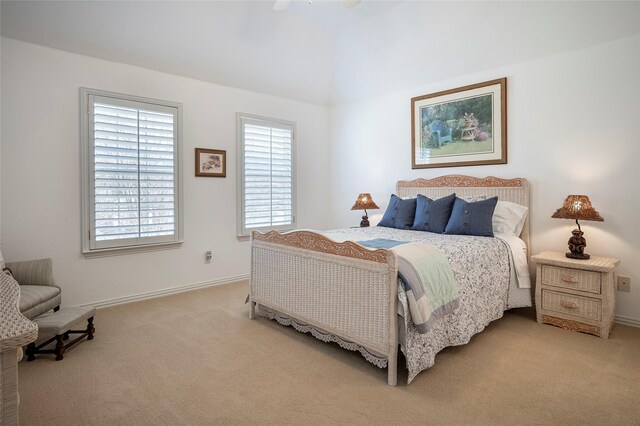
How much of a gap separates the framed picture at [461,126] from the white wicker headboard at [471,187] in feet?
0.67

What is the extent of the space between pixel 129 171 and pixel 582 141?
4550 mm

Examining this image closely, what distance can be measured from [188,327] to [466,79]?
401 centimetres

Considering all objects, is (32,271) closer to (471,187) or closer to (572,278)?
(471,187)

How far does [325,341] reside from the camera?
2842 mm

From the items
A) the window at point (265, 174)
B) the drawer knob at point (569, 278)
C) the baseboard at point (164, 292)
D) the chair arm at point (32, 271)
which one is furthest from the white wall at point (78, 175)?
the drawer knob at point (569, 278)

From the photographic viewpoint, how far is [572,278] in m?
3.09

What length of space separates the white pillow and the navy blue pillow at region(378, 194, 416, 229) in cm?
85

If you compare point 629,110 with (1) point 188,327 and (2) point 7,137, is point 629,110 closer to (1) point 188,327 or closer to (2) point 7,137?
(1) point 188,327

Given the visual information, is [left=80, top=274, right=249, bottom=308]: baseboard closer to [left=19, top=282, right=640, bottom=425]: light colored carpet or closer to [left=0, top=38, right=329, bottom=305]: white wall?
[left=0, top=38, right=329, bottom=305]: white wall

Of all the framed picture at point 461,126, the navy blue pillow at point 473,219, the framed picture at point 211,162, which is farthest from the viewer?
the framed picture at point 211,162

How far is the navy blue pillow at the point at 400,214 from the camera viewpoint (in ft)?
13.5

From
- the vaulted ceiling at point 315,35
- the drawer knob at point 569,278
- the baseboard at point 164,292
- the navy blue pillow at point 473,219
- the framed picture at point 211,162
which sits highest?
the vaulted ceiling at point 315,35

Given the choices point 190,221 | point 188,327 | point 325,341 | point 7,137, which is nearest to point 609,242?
point 325,341

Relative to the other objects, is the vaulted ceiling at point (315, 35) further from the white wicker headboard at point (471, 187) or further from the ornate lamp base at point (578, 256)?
the ornate lamp base at point (578, 256)
